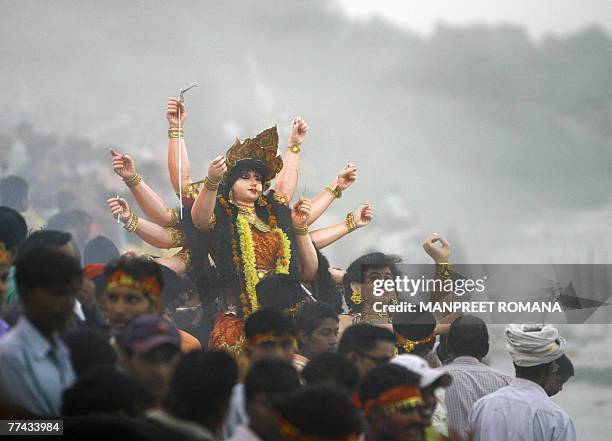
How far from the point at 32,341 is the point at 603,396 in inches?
274

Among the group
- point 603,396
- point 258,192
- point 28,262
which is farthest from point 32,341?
point 603,396

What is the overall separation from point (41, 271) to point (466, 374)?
2554 millimetres

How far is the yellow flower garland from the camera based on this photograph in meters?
6.52

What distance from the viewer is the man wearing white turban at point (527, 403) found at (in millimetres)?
4914

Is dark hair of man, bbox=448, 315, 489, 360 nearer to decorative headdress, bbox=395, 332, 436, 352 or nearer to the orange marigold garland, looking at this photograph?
decorative headdress, bbox=395, 332, 436, 352

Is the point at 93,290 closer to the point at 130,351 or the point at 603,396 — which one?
the point at 130,351

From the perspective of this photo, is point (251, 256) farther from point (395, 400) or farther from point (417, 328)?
point (395, 400)

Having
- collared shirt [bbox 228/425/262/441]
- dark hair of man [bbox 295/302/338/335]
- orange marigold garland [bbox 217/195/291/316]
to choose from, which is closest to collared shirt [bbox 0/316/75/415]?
collared shirt [bbox 228/425/262/441]

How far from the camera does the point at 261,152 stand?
22.5 ft

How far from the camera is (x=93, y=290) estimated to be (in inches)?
173

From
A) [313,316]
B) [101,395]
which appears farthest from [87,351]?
[313,316]

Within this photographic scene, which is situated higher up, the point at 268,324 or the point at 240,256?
the point at 240,256

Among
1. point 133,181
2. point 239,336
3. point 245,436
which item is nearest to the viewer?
point 245,436

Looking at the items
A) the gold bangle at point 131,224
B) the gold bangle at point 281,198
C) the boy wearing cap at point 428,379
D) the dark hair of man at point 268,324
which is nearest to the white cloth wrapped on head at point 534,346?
the boy wearing cap at point 428,379
